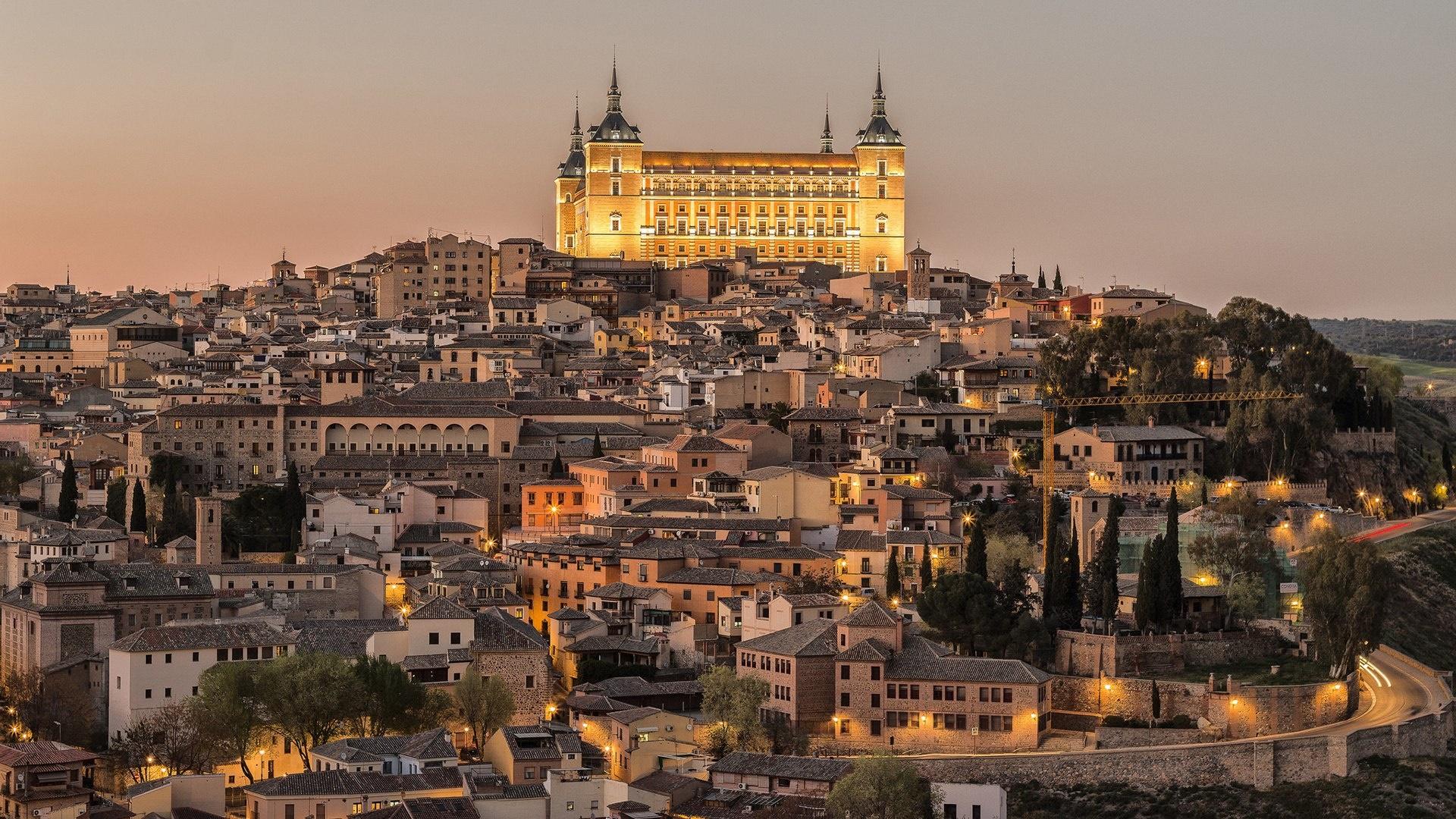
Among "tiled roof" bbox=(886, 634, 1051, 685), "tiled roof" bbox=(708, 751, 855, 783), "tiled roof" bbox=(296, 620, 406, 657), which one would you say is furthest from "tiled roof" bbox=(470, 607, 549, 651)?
"tiled roof" bbox=(886, 634, 1051, 685)

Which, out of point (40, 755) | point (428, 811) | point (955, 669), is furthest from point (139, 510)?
point (955, 669)

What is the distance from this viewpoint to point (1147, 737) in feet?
129

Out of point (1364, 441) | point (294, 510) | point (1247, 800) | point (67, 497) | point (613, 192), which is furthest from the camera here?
point (613, 192)

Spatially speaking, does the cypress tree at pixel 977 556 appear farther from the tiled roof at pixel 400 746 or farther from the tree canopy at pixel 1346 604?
the tiled roof at pixel 400 746

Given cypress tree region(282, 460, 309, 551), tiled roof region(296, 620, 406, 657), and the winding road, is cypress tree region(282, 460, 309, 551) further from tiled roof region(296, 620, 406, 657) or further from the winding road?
the winding road

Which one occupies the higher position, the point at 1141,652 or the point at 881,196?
the point at 881,196

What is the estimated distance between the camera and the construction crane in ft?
169

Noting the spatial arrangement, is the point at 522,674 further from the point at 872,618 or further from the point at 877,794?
the point at 877,794

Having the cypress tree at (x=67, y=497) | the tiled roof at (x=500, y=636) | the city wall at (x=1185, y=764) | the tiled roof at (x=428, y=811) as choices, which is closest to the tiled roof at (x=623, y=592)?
the tiled roof at (x=500, y=636)

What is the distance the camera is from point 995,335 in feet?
207

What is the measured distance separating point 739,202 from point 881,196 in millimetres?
6202

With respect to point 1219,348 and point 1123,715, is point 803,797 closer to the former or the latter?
point 1123,715

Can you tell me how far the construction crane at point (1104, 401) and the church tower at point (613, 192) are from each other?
135ft

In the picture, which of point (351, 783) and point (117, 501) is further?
point (117, 501)
